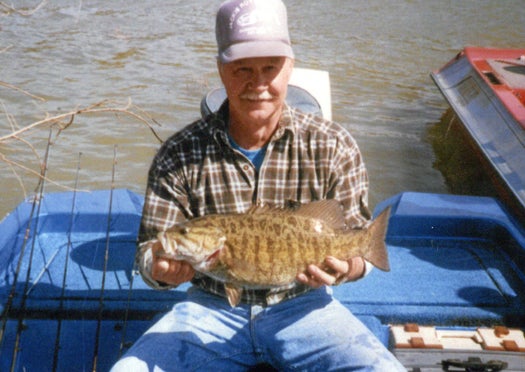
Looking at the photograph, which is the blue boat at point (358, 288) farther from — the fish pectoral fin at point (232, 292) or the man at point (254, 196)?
the fish pectoral fin at point (232, 292)

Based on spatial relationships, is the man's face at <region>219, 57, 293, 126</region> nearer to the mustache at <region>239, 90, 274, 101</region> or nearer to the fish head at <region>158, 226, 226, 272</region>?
the mustache at <region>239, 90, 274, 101</region>

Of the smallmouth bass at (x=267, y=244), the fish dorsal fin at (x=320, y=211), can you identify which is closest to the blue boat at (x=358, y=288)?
the smallmouth bass at (x=267, y=244)

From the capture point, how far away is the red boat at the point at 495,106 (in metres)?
5.31

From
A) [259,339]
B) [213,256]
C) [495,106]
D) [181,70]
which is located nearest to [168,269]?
[213,256]

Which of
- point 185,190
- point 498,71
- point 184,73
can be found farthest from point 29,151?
point 498,71

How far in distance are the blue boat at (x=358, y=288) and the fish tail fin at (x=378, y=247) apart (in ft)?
2.86

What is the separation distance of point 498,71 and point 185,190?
5.75 m

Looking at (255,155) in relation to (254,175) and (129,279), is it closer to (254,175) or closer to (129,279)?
(254,175)

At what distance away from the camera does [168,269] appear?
2443mm

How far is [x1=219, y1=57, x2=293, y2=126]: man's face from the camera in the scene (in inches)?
105

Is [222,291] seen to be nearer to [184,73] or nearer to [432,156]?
[432,156]

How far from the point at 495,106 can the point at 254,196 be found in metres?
4.37

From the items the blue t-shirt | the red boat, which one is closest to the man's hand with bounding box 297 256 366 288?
the blue t-shirt

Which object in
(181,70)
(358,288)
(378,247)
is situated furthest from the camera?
(181,70)
